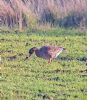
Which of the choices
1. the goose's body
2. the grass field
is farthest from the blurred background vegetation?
the goose's body

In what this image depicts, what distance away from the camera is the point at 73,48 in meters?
13.1

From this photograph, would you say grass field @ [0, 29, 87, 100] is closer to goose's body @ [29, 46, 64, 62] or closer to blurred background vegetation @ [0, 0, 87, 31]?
goose's body @ [29, 46, 64, 62]

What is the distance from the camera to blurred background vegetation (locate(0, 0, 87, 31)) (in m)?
16.8

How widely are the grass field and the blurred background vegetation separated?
70.3 inches

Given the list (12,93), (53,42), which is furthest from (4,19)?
(12,93)

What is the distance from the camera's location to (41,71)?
396 inches

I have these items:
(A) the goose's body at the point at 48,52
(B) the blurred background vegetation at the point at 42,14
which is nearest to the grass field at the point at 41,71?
(A) the goose's body at the point at 48,52

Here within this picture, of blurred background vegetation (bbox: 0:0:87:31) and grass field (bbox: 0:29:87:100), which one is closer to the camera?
grass field (bbox: 0:29:87:100)

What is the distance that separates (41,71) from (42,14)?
Answer: 24.4 ft

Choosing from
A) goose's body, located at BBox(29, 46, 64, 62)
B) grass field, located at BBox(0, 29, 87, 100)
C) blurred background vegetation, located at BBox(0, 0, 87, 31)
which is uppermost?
blurred background vegetation, located at BBox(0, 0, 87, 31)

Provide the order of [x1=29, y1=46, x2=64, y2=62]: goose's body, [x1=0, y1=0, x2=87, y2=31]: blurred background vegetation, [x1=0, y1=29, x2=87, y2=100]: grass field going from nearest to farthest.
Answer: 1. [x1=0, y1=29, x2=87, y2=100]: grass field
2. [x1=29, y1=46, x2=64, y2=62]: goose's body
3. [x1=0, y1=0, x2=87, y2=31]: blurred background vegetation

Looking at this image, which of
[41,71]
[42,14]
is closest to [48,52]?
[41,71]

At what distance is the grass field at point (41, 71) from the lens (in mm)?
8218

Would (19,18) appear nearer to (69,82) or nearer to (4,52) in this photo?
(4,52)
